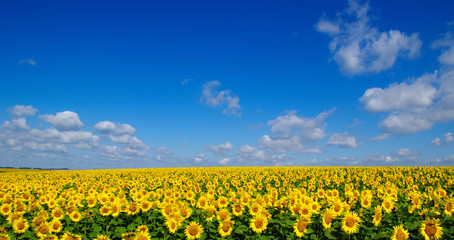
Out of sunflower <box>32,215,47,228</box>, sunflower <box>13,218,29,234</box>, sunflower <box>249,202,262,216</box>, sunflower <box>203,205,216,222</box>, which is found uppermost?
sunflower <box>249,202,262,216</box>

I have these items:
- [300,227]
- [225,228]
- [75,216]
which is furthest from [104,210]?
[300,227]

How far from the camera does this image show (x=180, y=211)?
6.71 m

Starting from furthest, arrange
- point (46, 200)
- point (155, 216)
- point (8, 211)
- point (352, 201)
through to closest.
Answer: point (46, 200) → point (8, 211) → point (352, 201) → point (155, 216)

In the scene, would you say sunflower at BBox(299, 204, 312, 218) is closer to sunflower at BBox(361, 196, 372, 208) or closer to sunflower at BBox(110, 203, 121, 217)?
sunflower at BBox(361, 196, 372, 208)

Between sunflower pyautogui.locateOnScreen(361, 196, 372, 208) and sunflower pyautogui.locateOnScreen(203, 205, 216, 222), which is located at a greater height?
sunflower pyautogui.locateOnScreen(361, 196, 372, 208)

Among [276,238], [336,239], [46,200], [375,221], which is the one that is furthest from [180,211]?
[46,200]

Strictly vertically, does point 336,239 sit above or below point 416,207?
below

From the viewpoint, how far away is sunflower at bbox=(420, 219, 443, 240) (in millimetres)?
5176

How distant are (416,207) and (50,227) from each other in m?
8.89

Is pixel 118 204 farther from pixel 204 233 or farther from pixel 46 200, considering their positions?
pixel 46 200

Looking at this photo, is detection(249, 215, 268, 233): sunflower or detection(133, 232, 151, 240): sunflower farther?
detection(249, 215, 268, 233): sunflower

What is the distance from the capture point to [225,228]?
581cm

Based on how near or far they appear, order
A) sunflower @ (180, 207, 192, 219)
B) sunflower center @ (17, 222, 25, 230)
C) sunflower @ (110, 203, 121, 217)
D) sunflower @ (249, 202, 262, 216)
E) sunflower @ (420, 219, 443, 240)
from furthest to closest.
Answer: sunflower @ (110, 203, 121, 217) → sunflower center @ (17, 222, 25, 230) → sunflower @ (180, 207, 192, 219) → sunflower @ (249, 202, 262, 216) → sunflower @ (420, 219, 443, 240)

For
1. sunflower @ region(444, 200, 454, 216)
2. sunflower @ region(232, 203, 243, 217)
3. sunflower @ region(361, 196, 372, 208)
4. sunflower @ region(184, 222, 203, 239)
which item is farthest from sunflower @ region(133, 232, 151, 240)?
sunflower @ region(444, 200, 454, 216)
